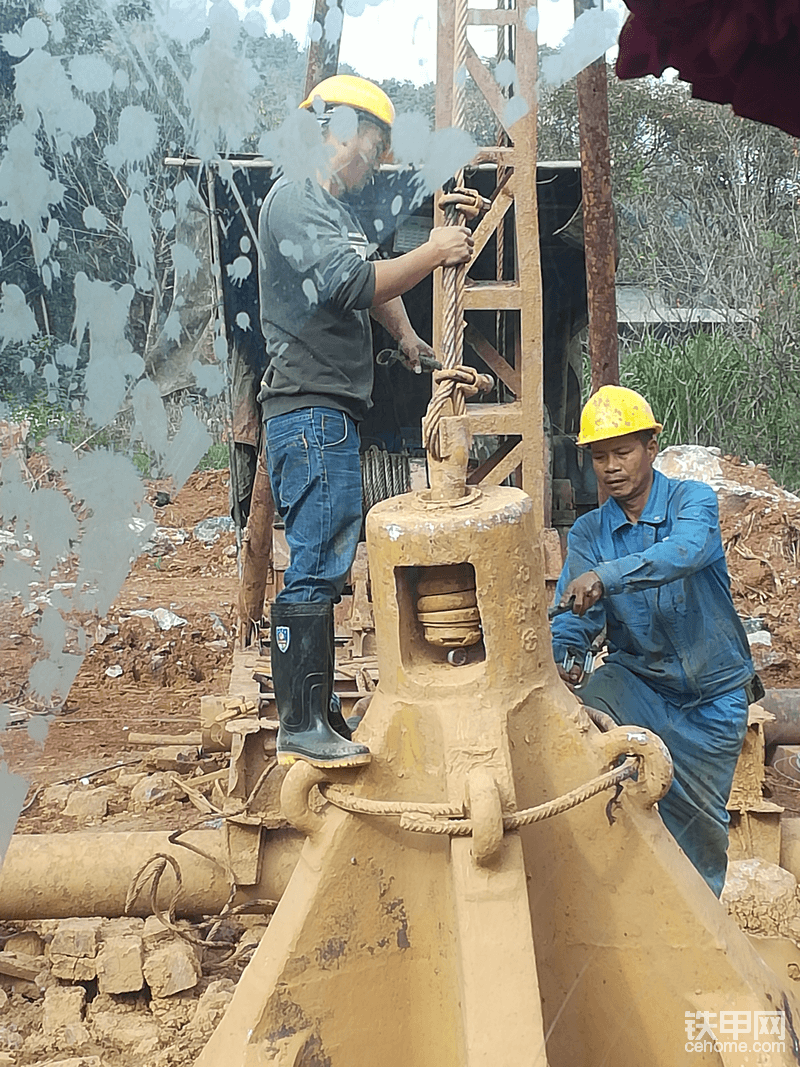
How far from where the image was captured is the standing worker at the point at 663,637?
2.50 meters

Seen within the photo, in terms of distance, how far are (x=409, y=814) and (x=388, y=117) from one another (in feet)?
4.07

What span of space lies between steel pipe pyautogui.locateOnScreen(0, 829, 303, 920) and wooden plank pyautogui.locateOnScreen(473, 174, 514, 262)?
177 centimetres

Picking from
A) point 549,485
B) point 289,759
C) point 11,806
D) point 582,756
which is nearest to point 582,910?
point 582,756

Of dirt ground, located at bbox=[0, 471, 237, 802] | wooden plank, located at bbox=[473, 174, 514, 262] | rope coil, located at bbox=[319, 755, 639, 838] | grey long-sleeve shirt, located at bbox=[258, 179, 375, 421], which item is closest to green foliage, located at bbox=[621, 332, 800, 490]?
dirt ground, located at bbox=[0, 471, 237, 802]

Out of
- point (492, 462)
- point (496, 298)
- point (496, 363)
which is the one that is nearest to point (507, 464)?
point (492, 462)

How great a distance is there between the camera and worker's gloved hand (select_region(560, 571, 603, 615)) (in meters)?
2.17

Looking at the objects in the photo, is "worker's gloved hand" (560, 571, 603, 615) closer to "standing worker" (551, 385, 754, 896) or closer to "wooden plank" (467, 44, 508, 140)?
"standing worker" (551, 385, 754, 896)

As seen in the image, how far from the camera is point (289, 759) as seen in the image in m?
1.90

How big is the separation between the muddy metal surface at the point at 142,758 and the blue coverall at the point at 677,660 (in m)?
1.07

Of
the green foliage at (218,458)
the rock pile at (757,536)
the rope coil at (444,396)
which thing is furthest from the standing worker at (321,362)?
the rock pile at (757,536)

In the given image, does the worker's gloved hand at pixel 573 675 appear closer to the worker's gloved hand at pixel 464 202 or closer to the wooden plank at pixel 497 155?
the worker's gloved hand at pixel 464 202

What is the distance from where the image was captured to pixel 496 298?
310 centimetres

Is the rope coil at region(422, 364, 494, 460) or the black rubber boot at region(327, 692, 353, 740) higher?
the rope coil at region(422, 364, 494, 460)

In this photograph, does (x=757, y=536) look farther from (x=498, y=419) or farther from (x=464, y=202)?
(x=464, y=202)
